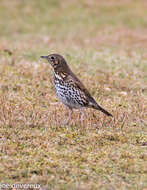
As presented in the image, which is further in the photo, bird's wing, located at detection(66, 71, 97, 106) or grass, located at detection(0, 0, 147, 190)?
bird's wing, located at detection(66, 71, 97, 106)

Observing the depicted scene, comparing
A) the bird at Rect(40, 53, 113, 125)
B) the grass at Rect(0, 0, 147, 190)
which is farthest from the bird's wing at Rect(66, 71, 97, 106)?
the grass at Rect(0, 0, 147, 190)

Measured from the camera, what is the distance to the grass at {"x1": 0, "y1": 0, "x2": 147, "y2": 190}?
265 inches

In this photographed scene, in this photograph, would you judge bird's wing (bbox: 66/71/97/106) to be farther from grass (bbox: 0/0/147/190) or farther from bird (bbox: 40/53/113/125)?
grass (bbox: 0/0/147/190)

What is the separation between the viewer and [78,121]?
8828 millimetres

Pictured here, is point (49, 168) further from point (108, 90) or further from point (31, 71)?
point (31, 71)

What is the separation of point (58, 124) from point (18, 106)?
57.7 inches

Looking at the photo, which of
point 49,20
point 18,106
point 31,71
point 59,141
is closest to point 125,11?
point 49,20

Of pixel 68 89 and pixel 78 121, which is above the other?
pixel 68 89

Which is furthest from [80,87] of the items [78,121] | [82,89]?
[78,121]

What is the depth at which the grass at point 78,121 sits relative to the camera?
265 inches

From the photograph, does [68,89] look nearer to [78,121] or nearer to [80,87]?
[80,87]

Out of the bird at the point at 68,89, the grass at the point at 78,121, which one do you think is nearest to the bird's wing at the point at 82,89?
the bird at the point at 68,89

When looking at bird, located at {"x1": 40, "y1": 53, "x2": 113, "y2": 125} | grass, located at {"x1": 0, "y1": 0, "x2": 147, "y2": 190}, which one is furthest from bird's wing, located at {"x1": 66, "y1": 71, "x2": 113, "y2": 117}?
grass, located at {"x1": 0, "y1": 0, "x2": 147, "y2": 190}

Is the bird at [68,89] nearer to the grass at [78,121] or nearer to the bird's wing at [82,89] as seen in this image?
the bird's wing at [82,89]
